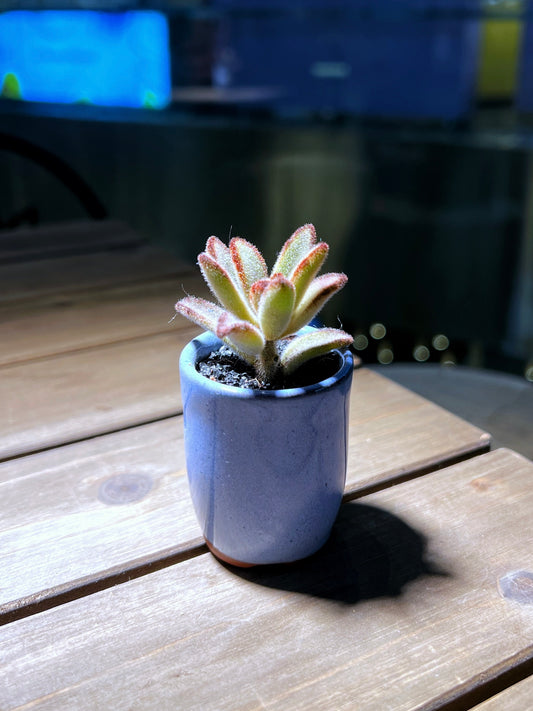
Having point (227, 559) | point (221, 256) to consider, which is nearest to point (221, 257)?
point (221, 256)

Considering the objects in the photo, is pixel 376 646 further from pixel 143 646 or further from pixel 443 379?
pixel 443 379

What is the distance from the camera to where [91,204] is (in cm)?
201

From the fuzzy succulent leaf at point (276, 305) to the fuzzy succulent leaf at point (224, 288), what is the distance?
20 millimetres

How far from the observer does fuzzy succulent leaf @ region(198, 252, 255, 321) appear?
1.65 feet

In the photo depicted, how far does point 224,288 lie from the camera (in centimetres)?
51

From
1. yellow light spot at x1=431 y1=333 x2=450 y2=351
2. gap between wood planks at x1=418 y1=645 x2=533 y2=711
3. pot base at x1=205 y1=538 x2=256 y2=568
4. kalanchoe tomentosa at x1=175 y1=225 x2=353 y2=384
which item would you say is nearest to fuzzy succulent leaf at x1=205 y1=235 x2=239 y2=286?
kalanchoe tomentosa at x1=175 y1=225 x2=353 y2=384

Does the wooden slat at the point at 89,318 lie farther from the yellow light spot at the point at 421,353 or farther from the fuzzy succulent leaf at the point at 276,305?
the yellow light spot at the point at 421,353

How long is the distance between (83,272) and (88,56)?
1.97m

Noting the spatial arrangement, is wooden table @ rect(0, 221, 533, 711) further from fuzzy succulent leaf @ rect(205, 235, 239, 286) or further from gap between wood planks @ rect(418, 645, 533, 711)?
fuzzy succulent leaf @ rect(205, 235, 239, 286)

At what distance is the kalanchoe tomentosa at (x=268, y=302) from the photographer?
0.50 m

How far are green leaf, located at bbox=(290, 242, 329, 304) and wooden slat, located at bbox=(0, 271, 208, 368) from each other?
509mm

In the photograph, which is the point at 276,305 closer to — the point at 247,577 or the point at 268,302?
the point at 268,302

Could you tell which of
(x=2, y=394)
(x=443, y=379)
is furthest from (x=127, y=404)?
(x=443, y=379)

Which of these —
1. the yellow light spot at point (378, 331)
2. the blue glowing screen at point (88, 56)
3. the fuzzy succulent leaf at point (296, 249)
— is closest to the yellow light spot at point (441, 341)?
the yellow light spot at point (378, 331)
